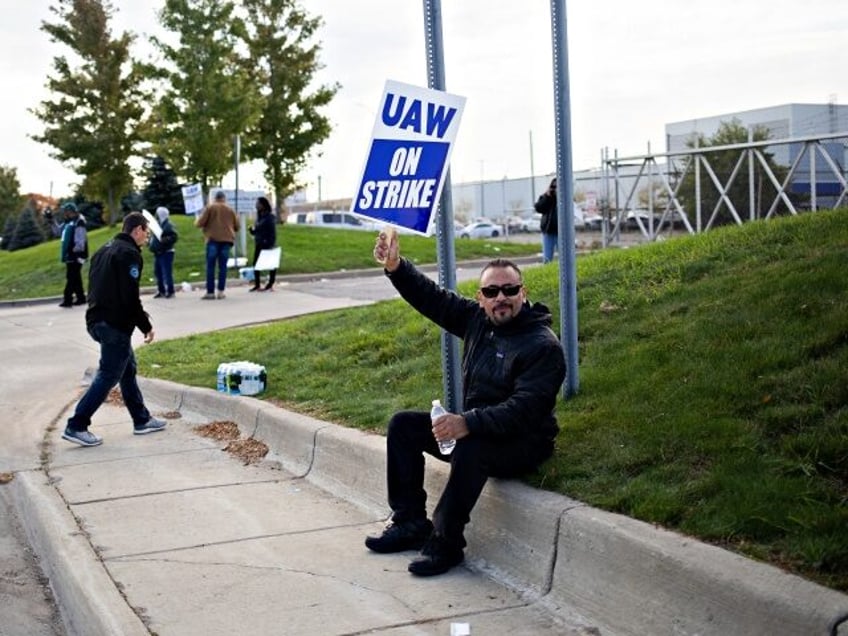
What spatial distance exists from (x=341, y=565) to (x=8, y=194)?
80991 millimetres

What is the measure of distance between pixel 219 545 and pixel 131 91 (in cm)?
3662

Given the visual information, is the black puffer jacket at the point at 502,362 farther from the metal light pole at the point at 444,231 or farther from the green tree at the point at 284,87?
the green tree at the point at 284,87

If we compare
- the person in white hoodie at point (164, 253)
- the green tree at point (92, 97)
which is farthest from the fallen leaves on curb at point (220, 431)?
the green tree at point (92, 97)

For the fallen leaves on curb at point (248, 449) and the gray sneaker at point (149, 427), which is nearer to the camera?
the fallen leaves on curb at point (248, 449)

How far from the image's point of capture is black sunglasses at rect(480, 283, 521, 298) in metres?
5.91

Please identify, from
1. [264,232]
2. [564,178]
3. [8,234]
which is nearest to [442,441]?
[564,178]

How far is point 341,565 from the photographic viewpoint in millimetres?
5918

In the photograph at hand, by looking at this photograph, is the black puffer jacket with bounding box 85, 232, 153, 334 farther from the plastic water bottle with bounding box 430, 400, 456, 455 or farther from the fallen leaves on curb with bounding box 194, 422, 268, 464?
the plastic water bottle with bounding box 430, 400, 456, 455

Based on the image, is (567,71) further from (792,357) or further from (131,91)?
(131,91)

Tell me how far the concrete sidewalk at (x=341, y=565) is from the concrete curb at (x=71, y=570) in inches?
0.6

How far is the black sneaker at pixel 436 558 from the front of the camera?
5.66 meters

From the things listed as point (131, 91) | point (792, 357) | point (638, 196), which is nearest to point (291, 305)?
point (638, 196)

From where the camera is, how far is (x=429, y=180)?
21.6ft

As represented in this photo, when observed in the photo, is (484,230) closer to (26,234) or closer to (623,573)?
(26,234)
